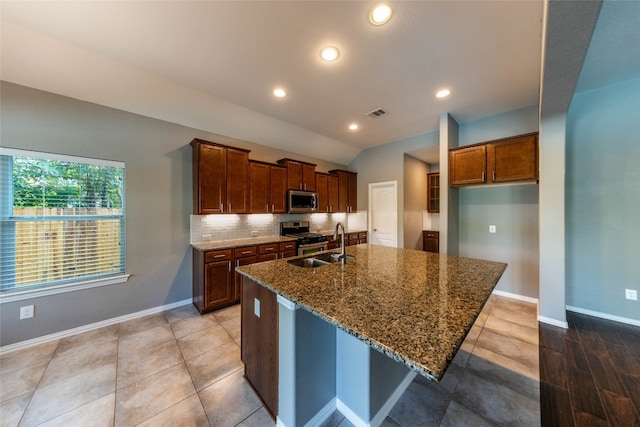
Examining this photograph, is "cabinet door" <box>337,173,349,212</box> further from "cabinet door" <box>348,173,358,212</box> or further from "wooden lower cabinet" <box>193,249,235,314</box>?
"wooden lower cabinet" <box>193,249,235,314</box>

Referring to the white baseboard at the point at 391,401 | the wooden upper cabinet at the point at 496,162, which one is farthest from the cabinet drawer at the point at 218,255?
the wooden upper cabinet at the point at 496,162

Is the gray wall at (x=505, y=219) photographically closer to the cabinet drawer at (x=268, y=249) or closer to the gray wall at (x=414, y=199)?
the gray wall at (x=414, y=199)

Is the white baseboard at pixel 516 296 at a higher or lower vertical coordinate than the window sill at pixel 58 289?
lower

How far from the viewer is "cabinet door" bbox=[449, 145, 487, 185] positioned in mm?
3414

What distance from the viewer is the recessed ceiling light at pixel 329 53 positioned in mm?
2145

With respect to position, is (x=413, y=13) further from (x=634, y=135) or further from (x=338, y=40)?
(x=634, y=135)

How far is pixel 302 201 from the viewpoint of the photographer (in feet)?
15.3

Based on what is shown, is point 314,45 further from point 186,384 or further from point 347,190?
point 347,190

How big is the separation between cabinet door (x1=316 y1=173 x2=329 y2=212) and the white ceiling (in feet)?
6.53

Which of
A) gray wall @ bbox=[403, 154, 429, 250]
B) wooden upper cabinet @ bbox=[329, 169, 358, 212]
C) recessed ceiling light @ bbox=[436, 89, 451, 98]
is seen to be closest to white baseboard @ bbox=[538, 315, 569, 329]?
gray wall @ bbox=[403, 154, 429, 250]

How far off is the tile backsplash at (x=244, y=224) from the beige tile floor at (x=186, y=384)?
1.44 meters

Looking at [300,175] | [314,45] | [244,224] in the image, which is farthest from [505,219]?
[244,224]

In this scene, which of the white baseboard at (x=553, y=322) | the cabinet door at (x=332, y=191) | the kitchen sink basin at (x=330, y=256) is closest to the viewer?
the kitchen sink basin at (x=330, y=256)

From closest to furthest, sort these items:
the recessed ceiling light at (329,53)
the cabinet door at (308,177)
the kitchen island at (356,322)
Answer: the kitchen island at (356,322), the recessed ceiling light at (329,53), the cabinet door at (308,177)
